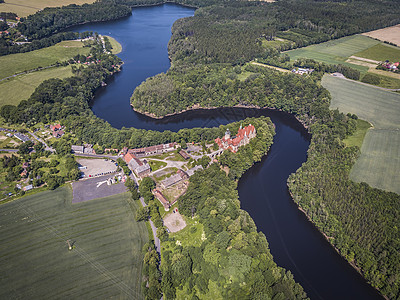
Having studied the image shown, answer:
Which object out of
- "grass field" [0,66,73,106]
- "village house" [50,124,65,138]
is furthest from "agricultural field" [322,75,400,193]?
"grass field" [0,66,73,106]

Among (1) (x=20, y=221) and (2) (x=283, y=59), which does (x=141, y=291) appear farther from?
(2) (x=283, y=59)

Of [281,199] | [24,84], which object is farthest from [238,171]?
[24,84]

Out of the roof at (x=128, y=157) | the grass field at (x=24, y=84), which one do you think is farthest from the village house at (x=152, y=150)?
the grass field at (x=24, y=84)

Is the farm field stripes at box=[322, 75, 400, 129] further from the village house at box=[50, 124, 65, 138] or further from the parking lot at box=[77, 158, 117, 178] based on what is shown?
the village house at box=[50, 124, 65, 138]

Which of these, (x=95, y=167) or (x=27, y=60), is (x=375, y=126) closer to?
(x=95, y=167)

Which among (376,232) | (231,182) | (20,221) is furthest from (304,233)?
(20,221)
